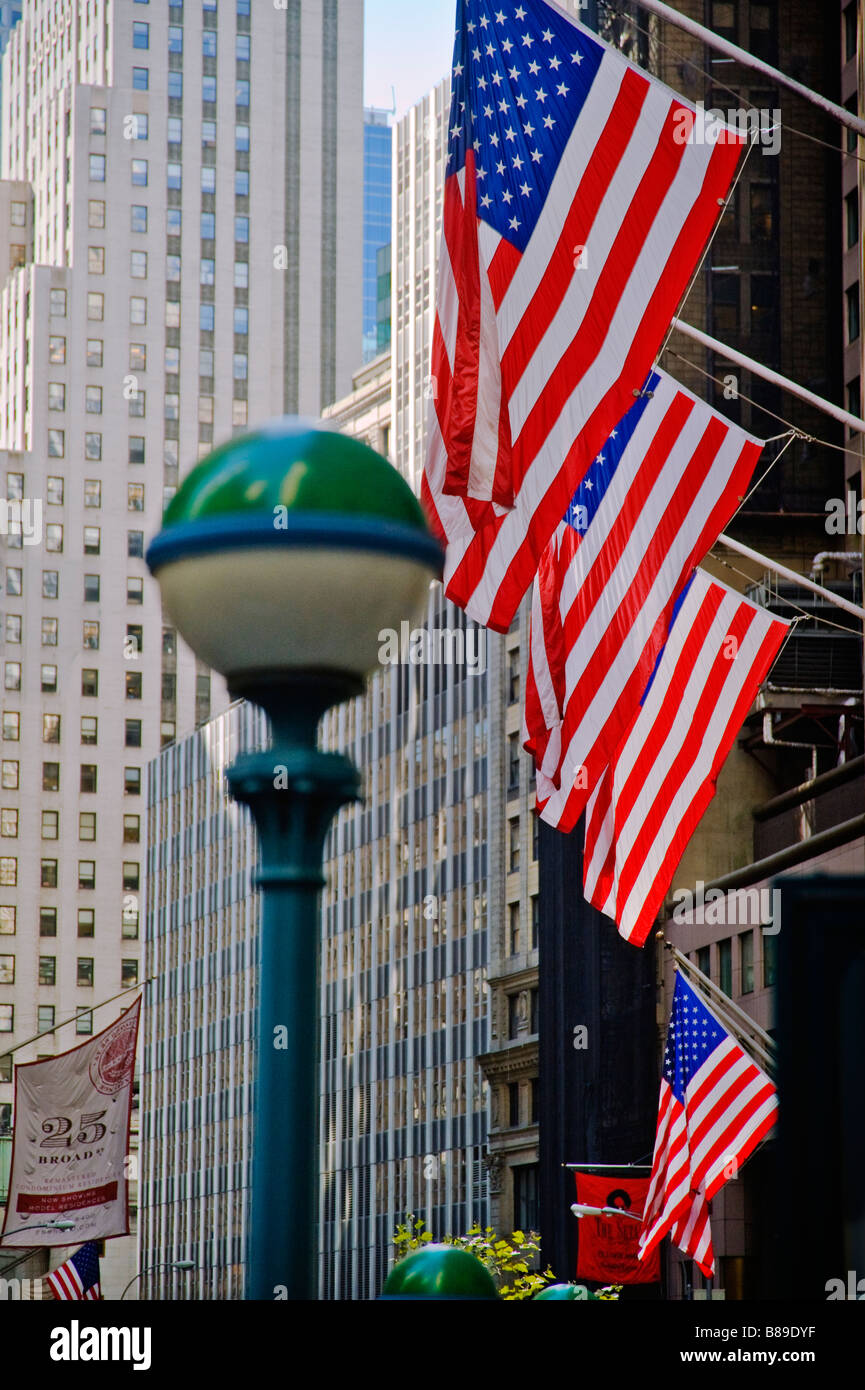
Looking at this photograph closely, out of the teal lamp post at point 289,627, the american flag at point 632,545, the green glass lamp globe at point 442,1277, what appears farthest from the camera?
the american flag at point 632,545

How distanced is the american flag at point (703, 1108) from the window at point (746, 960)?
100ft

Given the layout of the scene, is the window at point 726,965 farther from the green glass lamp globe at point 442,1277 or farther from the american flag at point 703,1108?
the green glass lamp globe at point 442,1277

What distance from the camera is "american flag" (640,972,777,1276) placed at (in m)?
32.0

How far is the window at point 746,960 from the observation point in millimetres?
64438

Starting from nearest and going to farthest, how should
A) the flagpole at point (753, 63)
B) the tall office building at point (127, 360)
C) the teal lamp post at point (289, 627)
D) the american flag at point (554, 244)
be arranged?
the teal lamp post at point (289, 627) → the american flag at point (554, 244) → the flagpole at point (753, 63) → the tall office building at point (127, 360)

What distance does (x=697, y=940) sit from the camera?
228ft

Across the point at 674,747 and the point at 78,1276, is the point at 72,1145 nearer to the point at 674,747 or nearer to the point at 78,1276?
the point at 78,1276

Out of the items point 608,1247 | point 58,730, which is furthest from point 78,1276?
point 58,730

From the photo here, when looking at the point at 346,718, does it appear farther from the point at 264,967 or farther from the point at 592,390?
the point at 264,967

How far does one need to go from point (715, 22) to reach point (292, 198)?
279ft

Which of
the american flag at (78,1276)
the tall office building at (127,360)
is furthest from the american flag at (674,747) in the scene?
the tall office building at (127,360)

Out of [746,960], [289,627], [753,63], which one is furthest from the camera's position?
[746,960]

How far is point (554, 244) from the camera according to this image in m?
18.7

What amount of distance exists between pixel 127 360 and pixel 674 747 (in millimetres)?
140079
